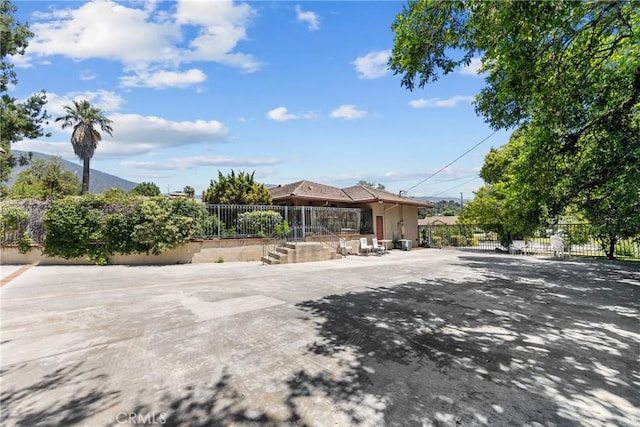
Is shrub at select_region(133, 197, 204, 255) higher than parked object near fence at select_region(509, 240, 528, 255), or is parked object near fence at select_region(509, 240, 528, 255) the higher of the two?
shrub at select_region(133, 197, 204, 255)

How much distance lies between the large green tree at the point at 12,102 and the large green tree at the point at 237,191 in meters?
13.8

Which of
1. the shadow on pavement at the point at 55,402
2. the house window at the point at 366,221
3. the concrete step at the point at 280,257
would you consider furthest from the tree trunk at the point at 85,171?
the shadow on pavement at the point at 55,402

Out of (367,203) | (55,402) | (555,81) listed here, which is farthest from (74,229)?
(367,203)

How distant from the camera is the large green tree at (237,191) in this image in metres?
17.3

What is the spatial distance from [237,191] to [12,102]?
56.9ft

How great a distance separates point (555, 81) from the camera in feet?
19.4

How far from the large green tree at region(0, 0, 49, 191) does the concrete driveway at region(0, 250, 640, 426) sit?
18199mm

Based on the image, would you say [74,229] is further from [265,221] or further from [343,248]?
[343,248]

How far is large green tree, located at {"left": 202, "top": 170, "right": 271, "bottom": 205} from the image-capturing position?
56.7 ft

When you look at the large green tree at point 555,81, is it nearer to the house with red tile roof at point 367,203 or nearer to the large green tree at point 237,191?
the house with red tile roof at point 367,203

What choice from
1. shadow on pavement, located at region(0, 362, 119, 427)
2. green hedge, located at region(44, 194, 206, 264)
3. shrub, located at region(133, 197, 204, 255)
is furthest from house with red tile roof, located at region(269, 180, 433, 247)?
shadow on pavement, located at region(0, 362, 119, 427)

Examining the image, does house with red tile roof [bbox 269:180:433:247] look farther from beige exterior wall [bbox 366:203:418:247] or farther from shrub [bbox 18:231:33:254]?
shrub [bbox 18:231:33:254]

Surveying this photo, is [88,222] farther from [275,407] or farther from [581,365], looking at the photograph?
[581,365]

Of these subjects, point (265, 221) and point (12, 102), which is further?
point (12, 102)
